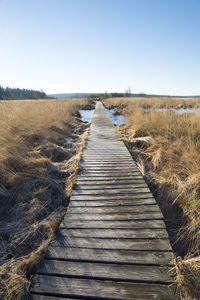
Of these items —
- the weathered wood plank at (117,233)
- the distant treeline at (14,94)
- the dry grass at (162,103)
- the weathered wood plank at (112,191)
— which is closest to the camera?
the weathered wood plank at (117,233)

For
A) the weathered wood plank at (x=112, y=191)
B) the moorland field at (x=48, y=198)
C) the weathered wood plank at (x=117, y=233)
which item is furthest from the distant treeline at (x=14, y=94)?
the weathered wood plank at (x=117, y=233)

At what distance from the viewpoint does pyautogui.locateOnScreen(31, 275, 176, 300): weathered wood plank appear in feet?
3.77

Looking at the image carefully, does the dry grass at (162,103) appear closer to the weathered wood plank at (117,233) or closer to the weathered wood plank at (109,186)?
the weathered wood plank at (109,186)

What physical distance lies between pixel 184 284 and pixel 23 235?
1858mm

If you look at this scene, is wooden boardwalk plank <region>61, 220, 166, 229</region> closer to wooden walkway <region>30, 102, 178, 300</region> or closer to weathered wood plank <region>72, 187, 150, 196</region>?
wooden walkway <region>30, 102, 178, 300</region>

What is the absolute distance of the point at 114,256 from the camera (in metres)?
1.44

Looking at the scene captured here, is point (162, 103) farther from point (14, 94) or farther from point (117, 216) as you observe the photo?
point (14, 94)

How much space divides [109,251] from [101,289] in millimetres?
332

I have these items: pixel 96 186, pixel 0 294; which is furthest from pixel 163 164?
pixel 0 294

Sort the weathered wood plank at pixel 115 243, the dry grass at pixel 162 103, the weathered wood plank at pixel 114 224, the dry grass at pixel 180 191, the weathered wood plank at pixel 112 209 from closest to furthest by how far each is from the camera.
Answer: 1. the dry grass at pixel 180 191
2. the weathered wood plank at pixel 115 243
3. the weathered wood plank at pixel 114 224
4. the weathered wood plank at pixel 112 209
5. the dry grass at pixel 162 103

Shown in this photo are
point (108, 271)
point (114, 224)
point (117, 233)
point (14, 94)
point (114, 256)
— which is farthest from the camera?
point (14, 94)

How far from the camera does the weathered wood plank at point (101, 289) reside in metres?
1.15

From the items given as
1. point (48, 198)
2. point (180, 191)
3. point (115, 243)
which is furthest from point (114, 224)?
point (180, 191)

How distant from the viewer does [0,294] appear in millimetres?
1242
